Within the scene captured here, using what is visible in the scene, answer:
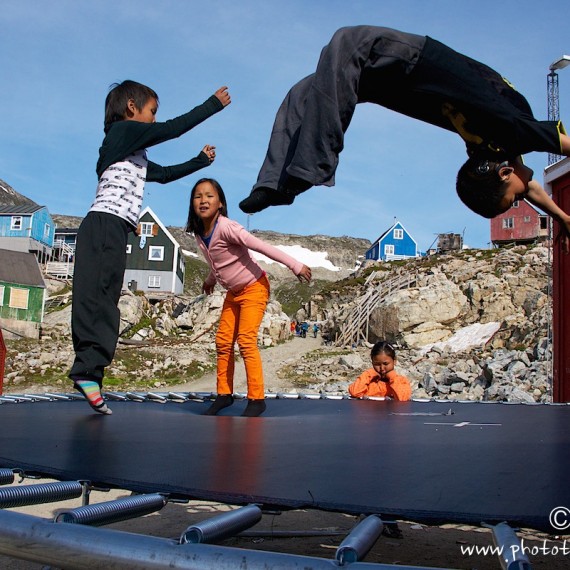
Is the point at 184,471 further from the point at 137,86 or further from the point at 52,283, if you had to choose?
the point at 52,283

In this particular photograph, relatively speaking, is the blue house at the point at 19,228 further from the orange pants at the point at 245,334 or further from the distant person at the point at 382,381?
the orange pants at the point at 245,334

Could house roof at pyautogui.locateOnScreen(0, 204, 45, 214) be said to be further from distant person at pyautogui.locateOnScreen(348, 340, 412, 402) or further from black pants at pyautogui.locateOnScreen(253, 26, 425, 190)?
black pants at pyautogui.locateOnScreen(253, 26, 425, 190)

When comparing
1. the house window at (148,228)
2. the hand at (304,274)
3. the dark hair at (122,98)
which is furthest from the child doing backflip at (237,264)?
the house window at (148,228)

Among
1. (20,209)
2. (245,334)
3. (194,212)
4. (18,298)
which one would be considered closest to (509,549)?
(245,334)

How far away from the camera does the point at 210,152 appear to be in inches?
106

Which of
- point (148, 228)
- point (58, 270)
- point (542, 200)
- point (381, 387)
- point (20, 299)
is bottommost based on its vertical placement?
point (381, 387)

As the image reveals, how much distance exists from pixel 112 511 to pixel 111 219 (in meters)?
1.61

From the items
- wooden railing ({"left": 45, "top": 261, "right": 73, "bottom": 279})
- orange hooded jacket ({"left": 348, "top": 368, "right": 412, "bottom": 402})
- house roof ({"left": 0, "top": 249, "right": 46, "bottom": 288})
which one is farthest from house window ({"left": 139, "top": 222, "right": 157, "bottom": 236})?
orange hooded jacket ({"left": 348, "top": 368, "right": 412, "bottom": 402})

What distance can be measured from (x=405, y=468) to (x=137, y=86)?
6.03 ft

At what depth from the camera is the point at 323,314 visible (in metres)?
22.3

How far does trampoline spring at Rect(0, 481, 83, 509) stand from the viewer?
2.93ft

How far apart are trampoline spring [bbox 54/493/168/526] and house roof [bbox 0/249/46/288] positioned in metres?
18.8

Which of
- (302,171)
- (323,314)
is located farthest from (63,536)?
(323,314)

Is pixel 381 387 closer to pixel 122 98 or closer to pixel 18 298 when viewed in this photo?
Result: pixel 122 98
